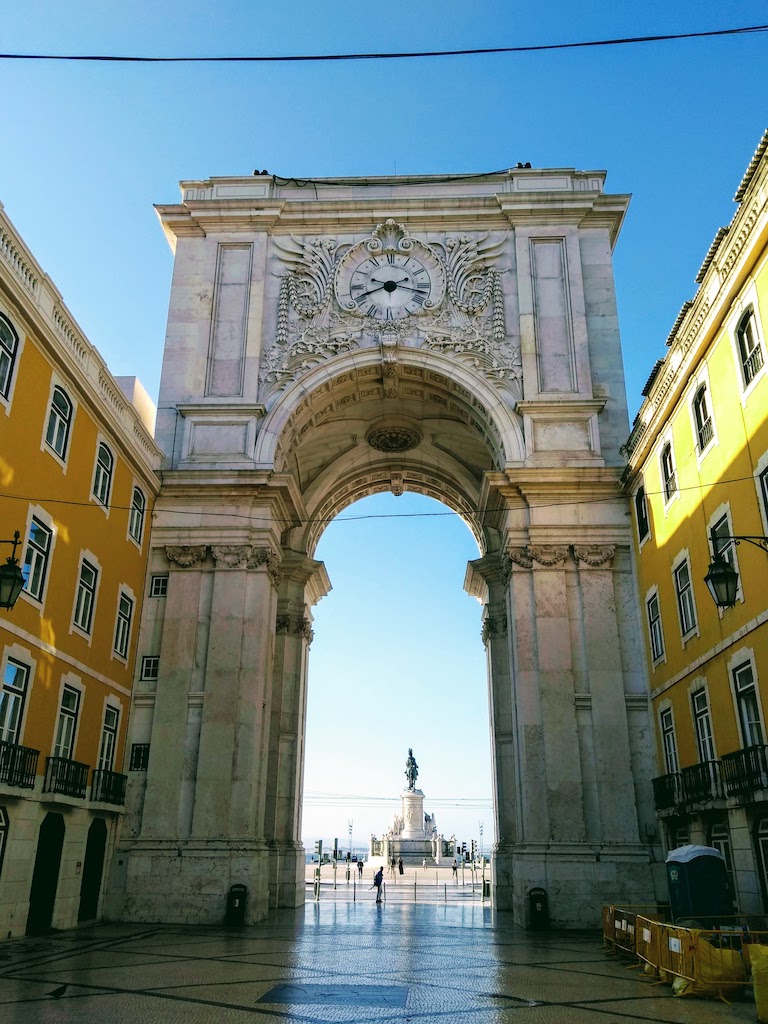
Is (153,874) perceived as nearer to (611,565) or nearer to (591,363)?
(611,565)

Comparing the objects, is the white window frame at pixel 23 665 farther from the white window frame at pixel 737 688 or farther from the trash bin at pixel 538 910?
the white window frame at pixel 737 688

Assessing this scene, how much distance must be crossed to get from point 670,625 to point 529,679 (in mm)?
4832

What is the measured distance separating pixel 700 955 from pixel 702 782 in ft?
25.9

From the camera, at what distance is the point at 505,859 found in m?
30.6

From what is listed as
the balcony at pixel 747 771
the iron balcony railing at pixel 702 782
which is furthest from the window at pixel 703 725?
the balcony at pixel 747 771

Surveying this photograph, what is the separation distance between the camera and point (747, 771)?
1739cm

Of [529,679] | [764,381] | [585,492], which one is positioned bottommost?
[529,679]

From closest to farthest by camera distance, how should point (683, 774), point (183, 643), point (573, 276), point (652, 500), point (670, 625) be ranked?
point (683, 774) < point (670, 625) < point (652, 500) < point (183, 643) < point (573, 276)

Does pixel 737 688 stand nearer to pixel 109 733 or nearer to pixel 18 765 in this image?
pixel 18 765

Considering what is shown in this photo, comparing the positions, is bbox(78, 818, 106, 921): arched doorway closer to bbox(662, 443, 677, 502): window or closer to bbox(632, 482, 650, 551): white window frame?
bbox(632, 482, 650, 551): white window frame

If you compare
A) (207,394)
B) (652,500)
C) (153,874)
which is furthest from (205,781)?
(652,500)

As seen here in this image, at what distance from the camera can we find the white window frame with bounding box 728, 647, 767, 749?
1755cm

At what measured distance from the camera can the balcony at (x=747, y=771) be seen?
656 inches

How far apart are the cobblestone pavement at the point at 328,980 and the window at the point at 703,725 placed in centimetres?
515
